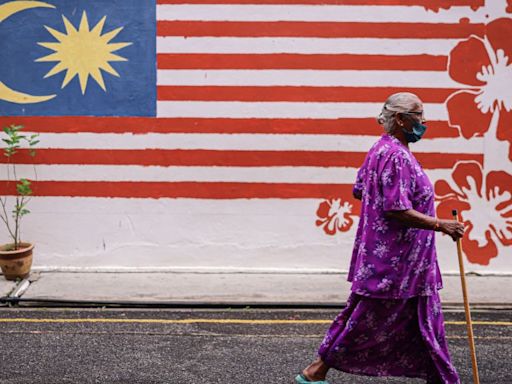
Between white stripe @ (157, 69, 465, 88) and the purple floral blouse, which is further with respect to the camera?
white stripe @ (157, 69, 465, 88)

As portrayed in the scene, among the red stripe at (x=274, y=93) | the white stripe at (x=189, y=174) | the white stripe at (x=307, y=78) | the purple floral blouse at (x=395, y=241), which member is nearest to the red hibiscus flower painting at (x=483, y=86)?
the white stripe at (x=307, y=78)

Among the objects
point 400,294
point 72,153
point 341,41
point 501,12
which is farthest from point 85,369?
point 501,12

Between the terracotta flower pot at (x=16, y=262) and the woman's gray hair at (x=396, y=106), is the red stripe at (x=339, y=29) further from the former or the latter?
the woman's gray hair at (x=396, y=106)

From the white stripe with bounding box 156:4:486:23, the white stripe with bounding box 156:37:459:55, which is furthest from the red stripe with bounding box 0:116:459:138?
the white stripe with bounding box 156:4:486:23

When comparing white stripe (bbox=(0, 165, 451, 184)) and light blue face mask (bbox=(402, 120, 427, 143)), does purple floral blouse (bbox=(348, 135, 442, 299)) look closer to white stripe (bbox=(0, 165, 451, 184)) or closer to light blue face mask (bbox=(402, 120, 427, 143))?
light blue face mask (bbox=(402, 120, 427, 143))

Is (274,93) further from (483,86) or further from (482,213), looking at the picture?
(482,213)

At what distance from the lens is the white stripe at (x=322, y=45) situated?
330 inches

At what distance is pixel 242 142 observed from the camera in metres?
8.48

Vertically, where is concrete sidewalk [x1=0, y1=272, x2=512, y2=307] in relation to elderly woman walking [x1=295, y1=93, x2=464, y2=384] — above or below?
below

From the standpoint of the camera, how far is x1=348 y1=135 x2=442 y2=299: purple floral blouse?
4789 mm

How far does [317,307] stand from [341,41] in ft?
9.26

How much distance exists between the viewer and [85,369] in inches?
222

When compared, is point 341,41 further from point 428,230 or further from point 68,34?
point 428,230

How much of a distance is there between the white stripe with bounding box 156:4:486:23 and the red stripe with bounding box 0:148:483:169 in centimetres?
138
